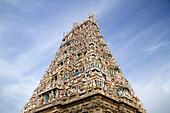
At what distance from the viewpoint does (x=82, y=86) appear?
2059 cm

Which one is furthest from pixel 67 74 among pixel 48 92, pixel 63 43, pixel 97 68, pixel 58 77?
pixel 63 43

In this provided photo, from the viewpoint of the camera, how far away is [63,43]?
1414 inches

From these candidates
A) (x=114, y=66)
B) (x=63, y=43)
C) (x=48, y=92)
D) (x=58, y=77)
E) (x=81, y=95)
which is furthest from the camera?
(x=63, y=43)

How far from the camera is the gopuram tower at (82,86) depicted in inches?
723

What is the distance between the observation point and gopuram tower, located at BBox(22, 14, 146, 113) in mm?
18375

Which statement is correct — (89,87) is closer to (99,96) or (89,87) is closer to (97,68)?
(99,96)

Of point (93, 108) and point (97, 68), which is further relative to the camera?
point (97, 68)

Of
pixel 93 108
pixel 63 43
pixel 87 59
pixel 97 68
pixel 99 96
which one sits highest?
pixel 63 43

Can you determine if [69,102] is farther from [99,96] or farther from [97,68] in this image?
[97,68]

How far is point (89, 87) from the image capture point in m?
19.4

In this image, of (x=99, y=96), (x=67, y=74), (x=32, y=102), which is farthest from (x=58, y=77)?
(x=99, y=96)

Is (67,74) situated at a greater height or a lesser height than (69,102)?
greater

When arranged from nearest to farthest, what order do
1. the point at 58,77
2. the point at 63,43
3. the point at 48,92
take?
the point at 48,92 → the point at 58,77 → the point at 63,43

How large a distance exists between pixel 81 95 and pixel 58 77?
8.22 m
